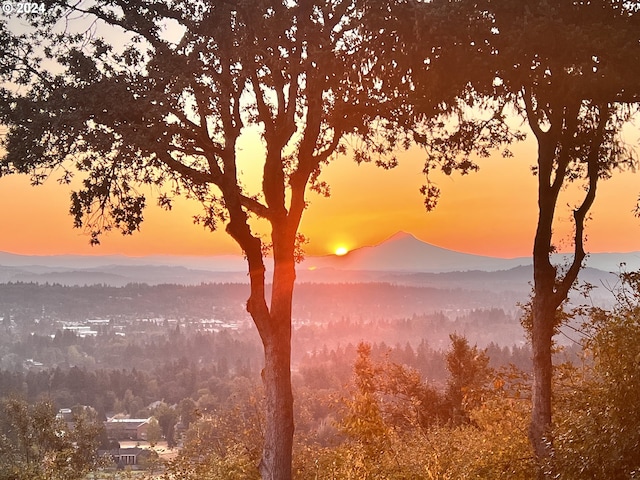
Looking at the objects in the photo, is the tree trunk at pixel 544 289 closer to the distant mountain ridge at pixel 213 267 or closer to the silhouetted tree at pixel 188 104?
the silhouetted tree at pixel 188 104

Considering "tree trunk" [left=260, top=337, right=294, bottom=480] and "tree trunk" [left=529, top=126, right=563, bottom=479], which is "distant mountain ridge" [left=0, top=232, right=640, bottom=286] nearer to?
"tree trunk" [left=529, top=126, right=563, bottom=479]

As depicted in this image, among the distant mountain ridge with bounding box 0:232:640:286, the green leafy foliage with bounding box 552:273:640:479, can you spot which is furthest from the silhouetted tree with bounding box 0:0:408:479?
the distant mountain ridge with bounding box 0:232:640:286

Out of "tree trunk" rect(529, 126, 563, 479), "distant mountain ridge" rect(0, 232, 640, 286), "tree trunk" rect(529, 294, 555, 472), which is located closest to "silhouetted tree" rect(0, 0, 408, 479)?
"tree trunk" rect(529, 126, 563, 479)

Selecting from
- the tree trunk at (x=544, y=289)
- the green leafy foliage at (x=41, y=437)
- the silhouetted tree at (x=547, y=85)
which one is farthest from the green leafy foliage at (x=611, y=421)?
the green leafy foliage at (x=41, y=437)

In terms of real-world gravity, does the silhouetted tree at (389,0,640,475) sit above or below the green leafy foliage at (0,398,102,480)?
above

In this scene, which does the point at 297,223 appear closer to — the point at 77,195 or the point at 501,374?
the point at 77,195

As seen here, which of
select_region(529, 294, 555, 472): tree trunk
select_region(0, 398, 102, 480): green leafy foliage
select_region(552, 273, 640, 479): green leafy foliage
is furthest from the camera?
select_region(0, 398, 102, 480): green leafy foliage

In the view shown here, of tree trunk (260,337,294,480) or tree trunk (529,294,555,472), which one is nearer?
tree trunk (260,337,294,480)

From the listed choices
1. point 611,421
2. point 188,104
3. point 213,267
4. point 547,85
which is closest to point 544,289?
point 547,85

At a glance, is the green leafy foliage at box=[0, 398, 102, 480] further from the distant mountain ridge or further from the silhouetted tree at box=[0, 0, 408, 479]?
the distant mountain ridge

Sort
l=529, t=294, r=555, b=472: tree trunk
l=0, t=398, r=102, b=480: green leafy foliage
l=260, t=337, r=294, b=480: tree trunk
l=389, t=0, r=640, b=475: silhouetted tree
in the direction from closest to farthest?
l=389, t=0, r=640, b=475: silhouetted tree
l=260, t=337, r=294, b=480: tree trunk
l=529, t=294, r=555, b=472: tree trunk
l=0, t=398, r=102, b=480: green leafy foliage

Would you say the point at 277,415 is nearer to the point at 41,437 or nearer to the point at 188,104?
the point at 188,104

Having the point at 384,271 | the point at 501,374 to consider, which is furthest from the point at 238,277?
the point at 501,374

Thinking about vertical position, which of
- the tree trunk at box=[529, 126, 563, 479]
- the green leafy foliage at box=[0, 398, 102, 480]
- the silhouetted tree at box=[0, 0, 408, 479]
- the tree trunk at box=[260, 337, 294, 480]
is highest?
A: the silhouetted tree at box=[0, 0, 408, 479]
